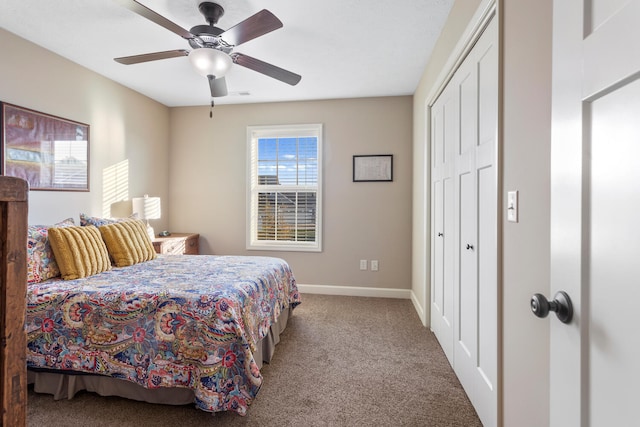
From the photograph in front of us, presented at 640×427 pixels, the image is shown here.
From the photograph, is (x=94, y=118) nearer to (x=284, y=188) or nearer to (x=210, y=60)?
(x=210, y=60)

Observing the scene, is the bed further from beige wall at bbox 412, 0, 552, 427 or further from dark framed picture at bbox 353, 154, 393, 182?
dark framed picture at bbox 353, 154, 393, 182

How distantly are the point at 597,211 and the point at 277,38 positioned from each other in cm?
253

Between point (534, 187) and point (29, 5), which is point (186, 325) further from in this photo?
point (29, 5)

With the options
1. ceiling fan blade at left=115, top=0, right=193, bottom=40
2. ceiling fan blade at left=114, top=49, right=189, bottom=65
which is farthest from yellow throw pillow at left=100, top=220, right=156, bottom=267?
ceiling fan blade at left=115, top=0, right=193, bottom=40

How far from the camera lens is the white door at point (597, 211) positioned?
521 millimetres

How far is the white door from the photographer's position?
521mm

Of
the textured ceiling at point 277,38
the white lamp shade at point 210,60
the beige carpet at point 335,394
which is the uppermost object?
the textured ceiling at point 277,38

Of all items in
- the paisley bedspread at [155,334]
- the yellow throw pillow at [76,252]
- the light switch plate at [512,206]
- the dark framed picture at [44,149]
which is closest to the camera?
the light switch plate at [512,206]

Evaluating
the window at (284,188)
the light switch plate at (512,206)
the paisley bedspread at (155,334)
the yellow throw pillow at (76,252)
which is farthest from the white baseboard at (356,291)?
the light switch plate at (512,206)

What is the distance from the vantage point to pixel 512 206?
125 centimetres

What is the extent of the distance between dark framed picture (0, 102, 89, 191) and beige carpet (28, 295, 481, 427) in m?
1.70

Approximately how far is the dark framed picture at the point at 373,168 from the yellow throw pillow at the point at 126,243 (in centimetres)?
244

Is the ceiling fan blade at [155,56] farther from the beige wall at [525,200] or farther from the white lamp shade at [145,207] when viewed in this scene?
the beige wall at [525,200]

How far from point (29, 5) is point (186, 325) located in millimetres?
2400
